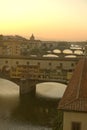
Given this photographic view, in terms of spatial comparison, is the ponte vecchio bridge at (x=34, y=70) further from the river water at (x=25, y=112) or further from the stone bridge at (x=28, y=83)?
the river water at (x=25, y=112)

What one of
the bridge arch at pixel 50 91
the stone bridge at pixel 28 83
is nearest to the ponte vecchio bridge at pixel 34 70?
the stone bridge at pixel 28 83

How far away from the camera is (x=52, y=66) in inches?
1388

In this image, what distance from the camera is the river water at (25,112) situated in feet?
68.6

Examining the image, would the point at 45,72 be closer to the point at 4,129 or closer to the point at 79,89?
the point at 4,129

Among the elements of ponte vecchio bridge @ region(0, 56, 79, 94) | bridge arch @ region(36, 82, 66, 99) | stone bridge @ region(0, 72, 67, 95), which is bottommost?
bridge arch @ region(36, 82, 66, 99)

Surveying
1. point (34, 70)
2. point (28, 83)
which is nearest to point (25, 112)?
point (28, 83)

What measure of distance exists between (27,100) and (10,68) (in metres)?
7.77

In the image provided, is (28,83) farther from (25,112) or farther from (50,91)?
(25,112)

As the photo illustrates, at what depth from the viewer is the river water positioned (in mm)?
20900

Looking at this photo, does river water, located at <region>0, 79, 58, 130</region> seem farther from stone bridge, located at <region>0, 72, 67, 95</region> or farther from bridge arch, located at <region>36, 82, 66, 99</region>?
bridge arch, located at <region>36, 82, 66, 99</region>

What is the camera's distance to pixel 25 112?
81.5 feet

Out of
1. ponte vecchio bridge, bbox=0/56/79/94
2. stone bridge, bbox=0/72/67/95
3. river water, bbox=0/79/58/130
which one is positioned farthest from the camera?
ponte vecchio bridge, bbox=0/56/79/94

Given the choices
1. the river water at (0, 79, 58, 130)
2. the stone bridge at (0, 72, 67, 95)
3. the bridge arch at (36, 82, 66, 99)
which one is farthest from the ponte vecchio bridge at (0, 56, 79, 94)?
the river water at (0, 79, 58, 130)

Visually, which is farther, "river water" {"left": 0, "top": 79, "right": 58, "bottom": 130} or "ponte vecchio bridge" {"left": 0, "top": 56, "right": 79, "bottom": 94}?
"ponte vecchio bridge" {"left": 0, "top": 56, "right": 79, "bottom": 94}
